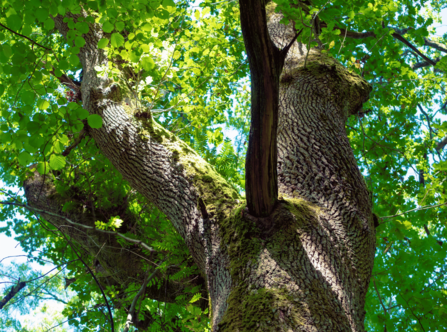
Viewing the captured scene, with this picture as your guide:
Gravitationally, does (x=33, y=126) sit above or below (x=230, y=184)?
below

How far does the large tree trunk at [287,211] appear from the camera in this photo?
5.68ft

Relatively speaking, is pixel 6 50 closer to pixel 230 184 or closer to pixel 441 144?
pixel 230 184

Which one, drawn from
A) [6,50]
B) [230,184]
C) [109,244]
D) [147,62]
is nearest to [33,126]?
[6,50]

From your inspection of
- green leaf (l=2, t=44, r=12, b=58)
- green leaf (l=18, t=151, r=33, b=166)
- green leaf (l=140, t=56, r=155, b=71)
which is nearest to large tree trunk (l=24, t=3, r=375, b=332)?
green leaf (l=140, t=56, r=155, b=71)

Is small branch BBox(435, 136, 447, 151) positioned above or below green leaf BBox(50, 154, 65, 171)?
above

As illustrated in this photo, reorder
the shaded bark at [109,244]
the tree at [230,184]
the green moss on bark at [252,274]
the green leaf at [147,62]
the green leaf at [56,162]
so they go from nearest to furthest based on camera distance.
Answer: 1. the green moss on bark at [252,274]
2. the tree at [230,184]
3. the green leaf at [56,162]
4. the green leaf at [147,62]
5. the shaded bark at [109,244]

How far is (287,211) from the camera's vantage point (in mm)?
2051

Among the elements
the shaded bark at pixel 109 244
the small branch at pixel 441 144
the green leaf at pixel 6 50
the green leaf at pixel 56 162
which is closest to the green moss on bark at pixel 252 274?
the green leaf at pixel 56 162

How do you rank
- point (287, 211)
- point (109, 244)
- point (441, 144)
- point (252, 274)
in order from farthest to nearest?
point (441, 144), point (109, 244), point (287, 211), point (252, 274)

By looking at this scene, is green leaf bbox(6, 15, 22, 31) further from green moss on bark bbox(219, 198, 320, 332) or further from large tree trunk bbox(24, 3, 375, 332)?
green moss on bark bbox(219, 198, 320, 332)

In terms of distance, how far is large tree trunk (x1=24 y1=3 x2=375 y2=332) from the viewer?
173cm

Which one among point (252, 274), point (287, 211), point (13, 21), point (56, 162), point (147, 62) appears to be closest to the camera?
point (252, 274)

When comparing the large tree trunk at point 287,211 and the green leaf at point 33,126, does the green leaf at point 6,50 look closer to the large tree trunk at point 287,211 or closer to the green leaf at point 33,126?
the green leaf at point 33,126

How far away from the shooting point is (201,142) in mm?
4379
